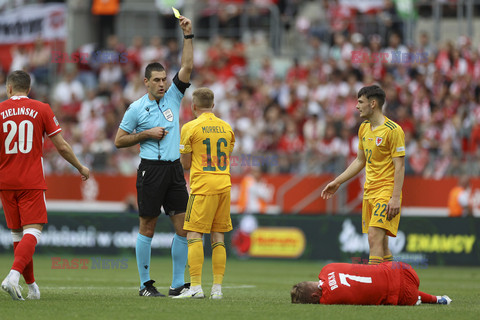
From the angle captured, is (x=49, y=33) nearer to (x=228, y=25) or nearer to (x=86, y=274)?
(x=228, y=25)

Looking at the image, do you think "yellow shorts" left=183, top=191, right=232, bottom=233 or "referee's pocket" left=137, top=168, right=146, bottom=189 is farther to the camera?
"referee's pocket" left=137, top=168, right=146, bottom=189

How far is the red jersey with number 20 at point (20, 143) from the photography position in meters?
9.70

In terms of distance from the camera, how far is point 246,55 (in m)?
26.6

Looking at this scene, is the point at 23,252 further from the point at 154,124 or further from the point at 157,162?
the point at 154,124

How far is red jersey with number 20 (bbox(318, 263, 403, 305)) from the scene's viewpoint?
30.3 ft

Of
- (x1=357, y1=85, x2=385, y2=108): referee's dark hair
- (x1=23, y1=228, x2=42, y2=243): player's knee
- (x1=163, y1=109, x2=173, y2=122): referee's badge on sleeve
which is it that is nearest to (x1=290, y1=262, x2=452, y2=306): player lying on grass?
(x1=357, y1=85, x2=385, y2=108): referee's dark hair

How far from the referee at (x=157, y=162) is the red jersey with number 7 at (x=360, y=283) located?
2035 millimetres

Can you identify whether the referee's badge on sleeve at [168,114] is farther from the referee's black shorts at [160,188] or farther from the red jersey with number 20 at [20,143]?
the red jersey with number 20 at [20,143]

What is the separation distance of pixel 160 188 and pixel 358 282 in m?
2.65

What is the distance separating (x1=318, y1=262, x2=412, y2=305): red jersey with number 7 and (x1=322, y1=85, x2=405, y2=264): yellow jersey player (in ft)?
2.58

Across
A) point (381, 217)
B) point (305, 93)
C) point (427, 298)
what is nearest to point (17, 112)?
point (381, 217)

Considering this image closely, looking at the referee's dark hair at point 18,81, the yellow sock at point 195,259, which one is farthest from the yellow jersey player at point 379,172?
the referee's dark hair at point 18,81

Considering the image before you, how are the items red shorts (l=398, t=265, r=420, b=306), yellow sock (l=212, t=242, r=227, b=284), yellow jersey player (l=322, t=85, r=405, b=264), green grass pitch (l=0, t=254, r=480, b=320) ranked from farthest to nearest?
yellow jersey player (l=322, t=85, r=405, b=264) → yellow sock (l=212, t=242, r=227, b=284) → red shorts (l=398, t=265, r=420, b=306) → green grass pitch (l=0, t=254, r=480, b=320)

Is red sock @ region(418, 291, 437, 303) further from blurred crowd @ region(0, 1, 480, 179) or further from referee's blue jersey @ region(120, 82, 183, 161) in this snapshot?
blurred crowd @ region(0, 1, 480, 179)
